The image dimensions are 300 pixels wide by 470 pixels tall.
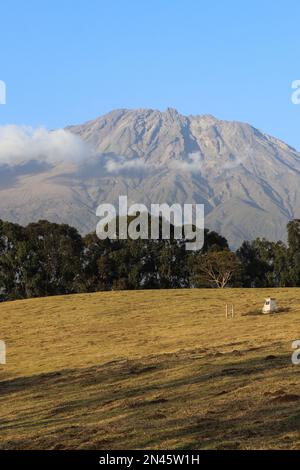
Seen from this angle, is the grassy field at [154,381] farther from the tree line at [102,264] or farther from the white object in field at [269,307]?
the tree line at [102,264]

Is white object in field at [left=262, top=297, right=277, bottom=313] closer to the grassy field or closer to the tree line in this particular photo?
the grassy field

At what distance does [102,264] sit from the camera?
114188mm

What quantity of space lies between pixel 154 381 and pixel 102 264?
8346 cm

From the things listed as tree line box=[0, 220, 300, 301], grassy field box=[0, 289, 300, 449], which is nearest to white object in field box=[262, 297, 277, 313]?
grassy field box=[0, 289, 300, 449]

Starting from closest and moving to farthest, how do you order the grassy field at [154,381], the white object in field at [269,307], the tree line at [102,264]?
the grassy field at [154,381] → the white object in field at [269,307] → the tree line at [102,264]

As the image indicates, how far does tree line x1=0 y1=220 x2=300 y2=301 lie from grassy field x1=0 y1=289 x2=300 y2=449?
1801 inches

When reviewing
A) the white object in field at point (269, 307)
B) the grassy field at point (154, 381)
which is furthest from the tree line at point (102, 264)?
the white object in field at point (269, 307)

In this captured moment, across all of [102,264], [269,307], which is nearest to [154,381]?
[269,307]

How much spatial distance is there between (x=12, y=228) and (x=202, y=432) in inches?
3984

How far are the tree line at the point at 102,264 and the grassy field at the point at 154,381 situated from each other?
45.8 metres

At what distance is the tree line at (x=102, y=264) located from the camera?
11462 cm

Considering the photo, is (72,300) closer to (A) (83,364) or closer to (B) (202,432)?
(A) (83,364)

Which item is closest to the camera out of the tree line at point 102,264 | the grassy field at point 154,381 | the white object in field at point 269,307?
the grassy field at point 154,381

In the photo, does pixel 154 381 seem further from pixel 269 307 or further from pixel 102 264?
pixel 102 264
